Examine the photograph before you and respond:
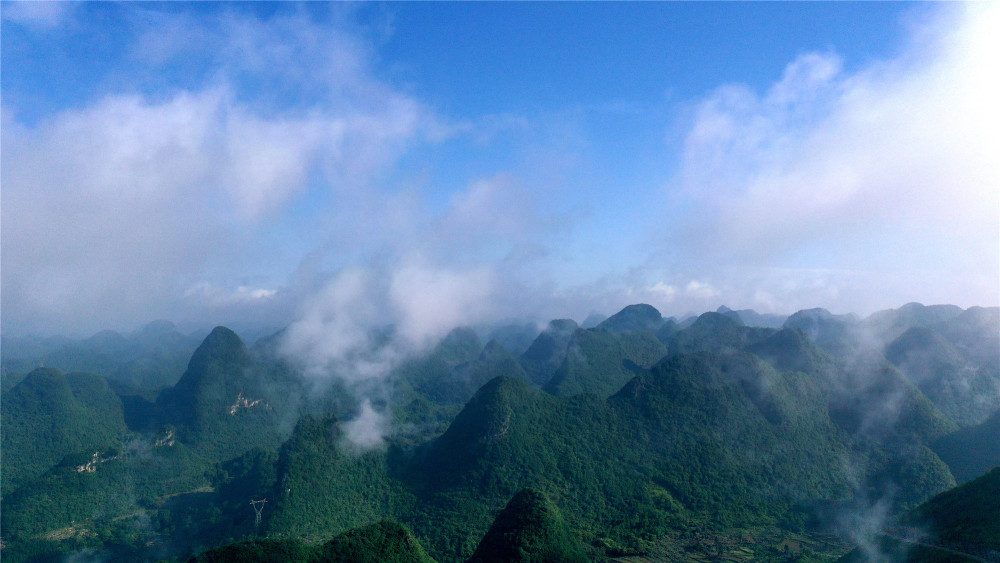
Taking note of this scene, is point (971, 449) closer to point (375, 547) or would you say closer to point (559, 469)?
point (559, 469)

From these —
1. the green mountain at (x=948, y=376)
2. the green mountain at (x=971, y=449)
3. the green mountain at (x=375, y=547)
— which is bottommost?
the green mountain at (x=971, y=449)

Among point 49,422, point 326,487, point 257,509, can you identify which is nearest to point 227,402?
point 49,422

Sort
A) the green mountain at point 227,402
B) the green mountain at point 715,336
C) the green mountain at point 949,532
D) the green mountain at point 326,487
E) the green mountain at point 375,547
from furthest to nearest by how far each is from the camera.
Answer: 1. the green mountain at point 715,336
2. the green mountain at point 227,402
3. the green mountain at point 326,487
4. the green mountain at point 375,547
5. the green mountain at point 949,532

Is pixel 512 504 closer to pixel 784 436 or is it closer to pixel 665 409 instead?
pixel 665 409

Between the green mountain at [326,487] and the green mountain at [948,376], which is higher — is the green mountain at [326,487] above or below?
above

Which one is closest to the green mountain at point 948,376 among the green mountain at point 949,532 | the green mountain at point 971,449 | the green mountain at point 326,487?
the green mountain at point 971,449

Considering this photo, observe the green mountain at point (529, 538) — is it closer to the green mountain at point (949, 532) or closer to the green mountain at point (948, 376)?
the green mountain at point (949, 532)

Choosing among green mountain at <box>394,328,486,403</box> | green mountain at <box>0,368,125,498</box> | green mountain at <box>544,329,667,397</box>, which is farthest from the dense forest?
green mountain at <box>544,329,667,397</box>

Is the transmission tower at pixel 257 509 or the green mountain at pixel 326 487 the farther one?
the green mountain at pixel 326 487
